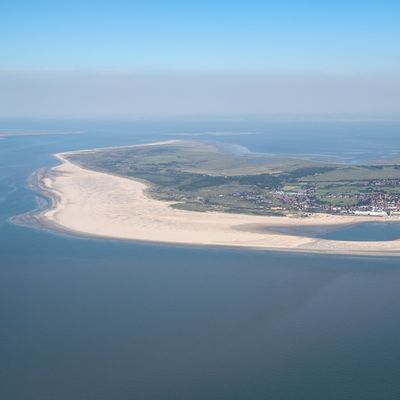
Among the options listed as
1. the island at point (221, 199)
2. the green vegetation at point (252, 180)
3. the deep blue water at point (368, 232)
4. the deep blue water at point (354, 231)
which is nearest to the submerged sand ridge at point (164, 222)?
the island at point (221, 199)

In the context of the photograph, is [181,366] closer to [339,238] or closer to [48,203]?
[339,238]

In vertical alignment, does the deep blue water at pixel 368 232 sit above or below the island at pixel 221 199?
below

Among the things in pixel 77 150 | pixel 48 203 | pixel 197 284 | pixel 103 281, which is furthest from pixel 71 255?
pixel 77 150

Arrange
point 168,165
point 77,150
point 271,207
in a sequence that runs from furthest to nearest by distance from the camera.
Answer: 1. point 77,150
2. point 168,165
3. point 271,207

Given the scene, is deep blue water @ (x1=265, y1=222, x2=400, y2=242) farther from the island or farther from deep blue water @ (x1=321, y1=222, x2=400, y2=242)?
the island

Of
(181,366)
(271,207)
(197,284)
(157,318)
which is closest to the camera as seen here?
(181,366)

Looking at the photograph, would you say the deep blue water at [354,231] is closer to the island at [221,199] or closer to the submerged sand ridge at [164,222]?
the island at [221,199]

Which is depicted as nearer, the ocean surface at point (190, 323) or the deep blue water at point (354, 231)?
the ocean surface at point (190, 323)

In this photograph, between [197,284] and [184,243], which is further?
[184,243]
